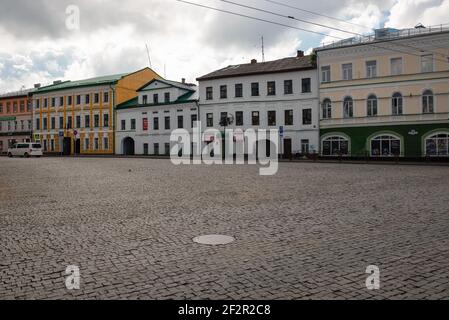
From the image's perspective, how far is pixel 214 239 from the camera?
6965mm

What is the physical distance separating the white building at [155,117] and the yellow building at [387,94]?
17.5 metres

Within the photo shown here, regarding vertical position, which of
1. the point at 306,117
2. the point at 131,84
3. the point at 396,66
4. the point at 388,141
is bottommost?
the point at 388,141

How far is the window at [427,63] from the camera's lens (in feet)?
116

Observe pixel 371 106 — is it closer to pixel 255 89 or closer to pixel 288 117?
pixel 288 117

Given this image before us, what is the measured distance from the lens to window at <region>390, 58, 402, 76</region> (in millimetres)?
36812

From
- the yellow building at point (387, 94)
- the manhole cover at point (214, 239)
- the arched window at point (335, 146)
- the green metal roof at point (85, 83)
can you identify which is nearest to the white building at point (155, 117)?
the green metal roof at point (85, 83)

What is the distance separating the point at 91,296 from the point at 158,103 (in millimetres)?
49292

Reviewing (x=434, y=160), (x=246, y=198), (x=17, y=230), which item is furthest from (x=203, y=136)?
(x=17, y=230)

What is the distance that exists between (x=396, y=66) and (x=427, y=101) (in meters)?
4.31

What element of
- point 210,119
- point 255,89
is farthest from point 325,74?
point 210,119

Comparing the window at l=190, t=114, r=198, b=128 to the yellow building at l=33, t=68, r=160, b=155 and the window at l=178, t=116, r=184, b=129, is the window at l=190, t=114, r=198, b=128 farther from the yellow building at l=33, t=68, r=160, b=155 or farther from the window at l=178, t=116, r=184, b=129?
the yellow building at l=33, t=68, r=160, b=155

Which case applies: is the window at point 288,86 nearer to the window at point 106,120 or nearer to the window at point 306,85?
the window at point 306,85

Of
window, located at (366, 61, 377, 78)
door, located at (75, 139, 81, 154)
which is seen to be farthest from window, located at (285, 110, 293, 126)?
door, located at (75, 139, 81, 154)
